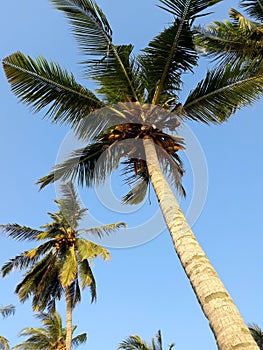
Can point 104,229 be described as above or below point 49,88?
above

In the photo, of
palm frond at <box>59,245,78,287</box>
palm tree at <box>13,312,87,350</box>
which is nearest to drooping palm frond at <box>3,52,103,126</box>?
palm frond at <box>59,245,78,287</box>

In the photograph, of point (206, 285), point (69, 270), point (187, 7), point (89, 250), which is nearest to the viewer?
point (206, 285)

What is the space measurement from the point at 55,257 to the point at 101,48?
43.3ft

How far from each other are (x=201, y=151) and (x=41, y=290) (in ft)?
45.3

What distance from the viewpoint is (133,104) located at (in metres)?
6.57

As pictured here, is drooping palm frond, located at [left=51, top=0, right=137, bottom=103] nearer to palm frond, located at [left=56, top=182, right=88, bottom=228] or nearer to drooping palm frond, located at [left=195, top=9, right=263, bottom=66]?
drooping palm frond, located at [left=195, top=9, right=263, bottom=66]

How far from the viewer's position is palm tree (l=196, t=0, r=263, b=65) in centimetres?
1034

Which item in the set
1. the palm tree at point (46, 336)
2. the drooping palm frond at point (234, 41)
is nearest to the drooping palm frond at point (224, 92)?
the drooping palm frond at point (234, 41)

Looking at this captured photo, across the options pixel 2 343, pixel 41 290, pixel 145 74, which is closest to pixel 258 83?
pixel 145 74

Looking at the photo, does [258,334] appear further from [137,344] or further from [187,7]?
[187,7]

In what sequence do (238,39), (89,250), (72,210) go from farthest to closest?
1. (72,210)
2. (89,250)
3. (238,39)

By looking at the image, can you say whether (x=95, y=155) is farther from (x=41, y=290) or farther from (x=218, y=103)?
(x=41, y=290)

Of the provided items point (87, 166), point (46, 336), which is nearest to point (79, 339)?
point (46, 336)

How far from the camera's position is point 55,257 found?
1838cm
